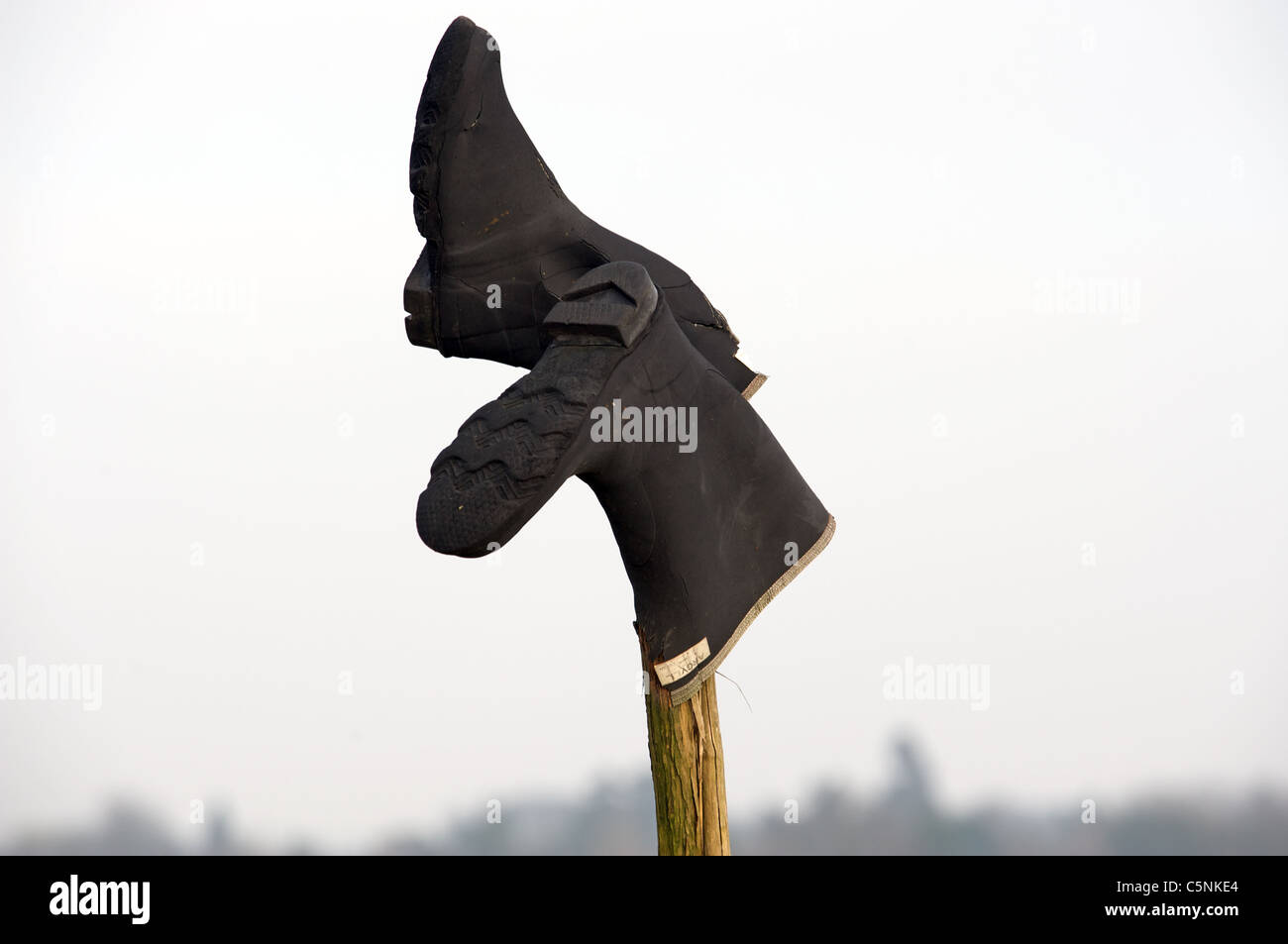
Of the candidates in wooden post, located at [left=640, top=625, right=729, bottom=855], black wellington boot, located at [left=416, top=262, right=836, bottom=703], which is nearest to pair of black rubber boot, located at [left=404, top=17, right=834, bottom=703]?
black wellington boot, located at [left=416, top=262, right=836, bottom=703]

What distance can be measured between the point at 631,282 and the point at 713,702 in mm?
1047

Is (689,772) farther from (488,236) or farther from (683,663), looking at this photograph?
(488,236)

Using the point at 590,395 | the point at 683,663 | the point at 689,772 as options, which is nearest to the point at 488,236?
the point at 590,395

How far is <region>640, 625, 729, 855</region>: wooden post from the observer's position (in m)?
3.26

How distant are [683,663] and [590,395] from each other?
→ 0.69m

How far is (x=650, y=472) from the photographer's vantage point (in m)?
3.04

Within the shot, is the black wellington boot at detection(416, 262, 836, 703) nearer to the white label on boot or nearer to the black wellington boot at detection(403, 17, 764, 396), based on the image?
the white label on boot

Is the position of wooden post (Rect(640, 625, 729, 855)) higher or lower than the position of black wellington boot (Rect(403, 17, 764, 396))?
lower

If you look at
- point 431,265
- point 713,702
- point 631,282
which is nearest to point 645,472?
point 631,282

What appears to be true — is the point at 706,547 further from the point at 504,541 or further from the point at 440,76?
the point at 440,76

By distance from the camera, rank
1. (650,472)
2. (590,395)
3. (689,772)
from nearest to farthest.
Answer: (590,395) → (650,472) → (689,772)

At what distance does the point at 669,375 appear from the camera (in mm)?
3049

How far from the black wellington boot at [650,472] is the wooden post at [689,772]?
11 centimetres

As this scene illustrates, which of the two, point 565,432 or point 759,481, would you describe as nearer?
point 565,432
